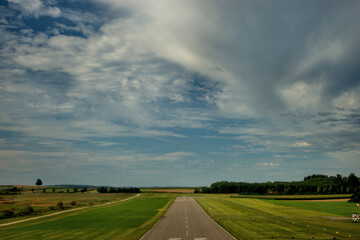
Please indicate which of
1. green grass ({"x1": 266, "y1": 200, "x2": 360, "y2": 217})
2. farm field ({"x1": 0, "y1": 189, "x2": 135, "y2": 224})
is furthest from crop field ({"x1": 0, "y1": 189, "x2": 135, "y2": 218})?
green grass ({"x1": 266, "y1": 200, "x2": 360, "y2": 217})

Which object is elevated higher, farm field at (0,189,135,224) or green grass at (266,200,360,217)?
green grass at (266,200,360,217)

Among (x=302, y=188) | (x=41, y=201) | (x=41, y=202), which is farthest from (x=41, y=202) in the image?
(x=302, y=188)

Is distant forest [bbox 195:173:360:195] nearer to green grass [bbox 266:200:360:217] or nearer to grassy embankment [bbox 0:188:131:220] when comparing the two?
green grass [bbox 266:200:360:217]

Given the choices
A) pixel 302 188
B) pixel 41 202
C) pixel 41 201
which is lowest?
pixel 41 201

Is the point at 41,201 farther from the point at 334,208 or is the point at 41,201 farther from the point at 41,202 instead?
the point at 334,208

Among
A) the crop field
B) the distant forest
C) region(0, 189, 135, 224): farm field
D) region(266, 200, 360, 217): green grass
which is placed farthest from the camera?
the distant forest

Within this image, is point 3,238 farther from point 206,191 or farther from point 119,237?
point 206,191

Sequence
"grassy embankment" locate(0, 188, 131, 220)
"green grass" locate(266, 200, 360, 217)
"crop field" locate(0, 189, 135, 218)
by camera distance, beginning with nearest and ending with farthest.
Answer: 1. "green grass" locate(266, 200, 360, 217)
2. "grassy embankment" locate(0, 188, 131, 220)
3. "crop field" locate(0, 189, 135, 218)

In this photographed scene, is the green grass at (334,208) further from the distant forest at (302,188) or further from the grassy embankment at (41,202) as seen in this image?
the distant forest at (302,188)

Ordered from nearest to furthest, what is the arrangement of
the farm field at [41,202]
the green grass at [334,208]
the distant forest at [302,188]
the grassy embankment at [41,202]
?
the green grass at [334,208] < the grassy embankment at [41,202] < the farm field at [41,202] < the distant forest at [302,188]

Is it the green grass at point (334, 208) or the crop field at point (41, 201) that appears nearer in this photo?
the green grass at point (334, 208)

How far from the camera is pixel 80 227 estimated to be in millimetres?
40625

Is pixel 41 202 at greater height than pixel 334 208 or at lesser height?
lesser

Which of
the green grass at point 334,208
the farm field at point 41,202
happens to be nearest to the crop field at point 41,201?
the farm field at point 41,202
